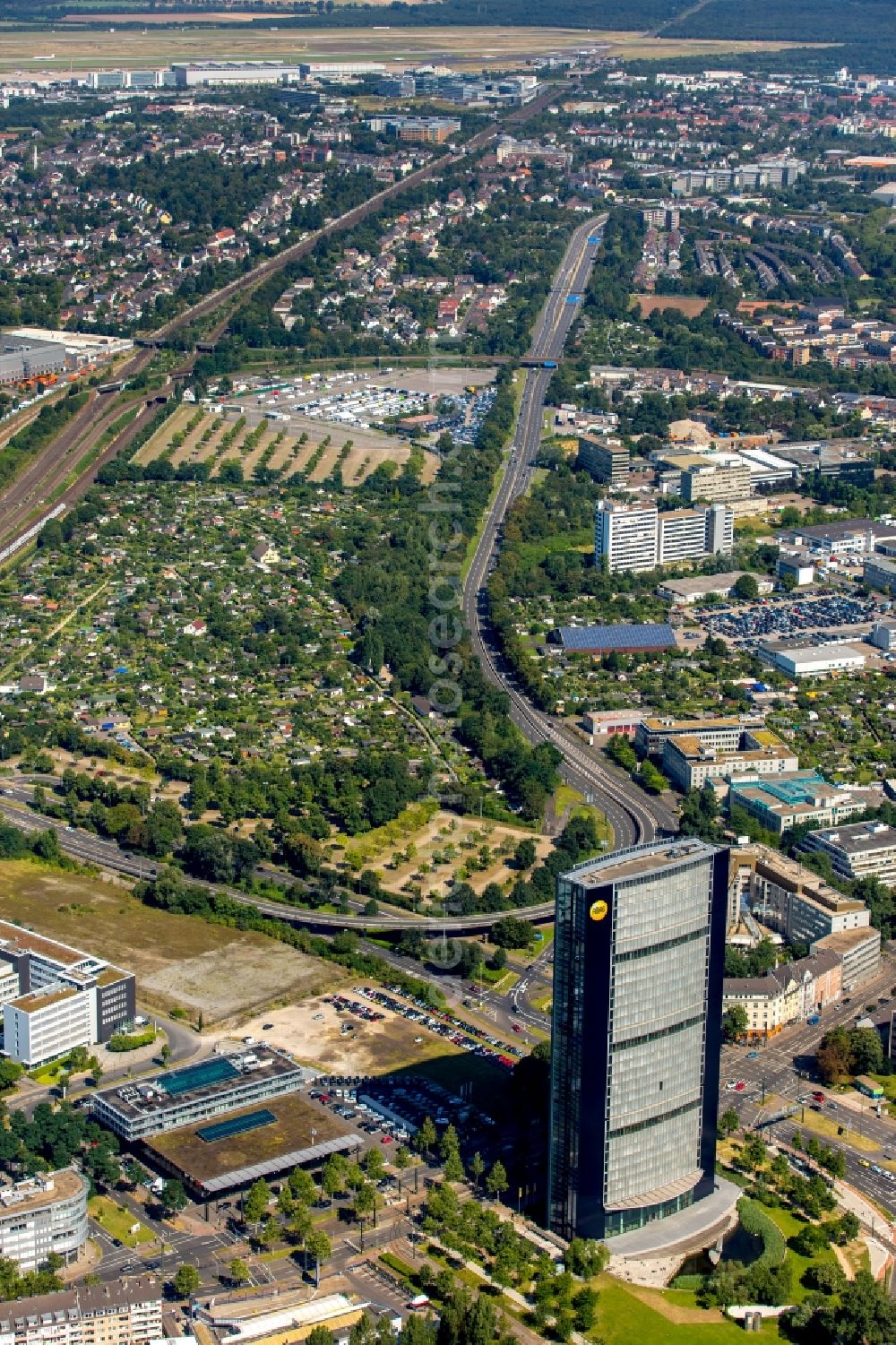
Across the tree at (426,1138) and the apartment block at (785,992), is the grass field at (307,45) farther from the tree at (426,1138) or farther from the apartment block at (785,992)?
the tree at (426,1138)

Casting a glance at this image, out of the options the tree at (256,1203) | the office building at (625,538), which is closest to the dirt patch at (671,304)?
the office building at (625,538)

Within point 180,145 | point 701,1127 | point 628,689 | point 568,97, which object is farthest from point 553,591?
point 568,97

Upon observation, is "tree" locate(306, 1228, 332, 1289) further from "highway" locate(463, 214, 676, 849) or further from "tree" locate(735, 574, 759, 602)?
"tree" locate(735, 574, 759, 602)

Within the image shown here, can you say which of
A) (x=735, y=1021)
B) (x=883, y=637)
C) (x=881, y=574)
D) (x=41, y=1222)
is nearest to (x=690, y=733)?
(x=883, y=637)

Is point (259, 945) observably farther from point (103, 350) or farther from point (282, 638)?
point (103, 350)

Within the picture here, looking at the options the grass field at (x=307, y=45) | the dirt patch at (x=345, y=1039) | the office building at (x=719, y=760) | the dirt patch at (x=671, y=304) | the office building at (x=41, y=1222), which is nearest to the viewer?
the office building at (x=41, y=1222)
